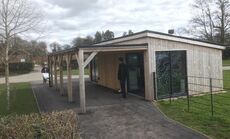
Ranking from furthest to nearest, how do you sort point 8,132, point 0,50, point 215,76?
point 215,76
point 0,50
point 8,132

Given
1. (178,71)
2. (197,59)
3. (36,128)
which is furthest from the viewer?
(197,59)

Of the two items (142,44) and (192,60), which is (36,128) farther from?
(192,60)

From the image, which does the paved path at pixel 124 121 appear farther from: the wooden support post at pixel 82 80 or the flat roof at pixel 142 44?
the flat roof at pixel 142 44

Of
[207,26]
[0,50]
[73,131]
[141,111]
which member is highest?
[207,26]

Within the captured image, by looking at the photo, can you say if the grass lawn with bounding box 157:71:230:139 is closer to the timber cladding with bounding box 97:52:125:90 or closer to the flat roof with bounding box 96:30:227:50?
the flat roof with bounding box 96:30:227:50

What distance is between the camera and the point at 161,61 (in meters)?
13.0

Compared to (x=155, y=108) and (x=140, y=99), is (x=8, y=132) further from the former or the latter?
(x=140, y=99)

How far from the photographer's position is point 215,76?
14602mm

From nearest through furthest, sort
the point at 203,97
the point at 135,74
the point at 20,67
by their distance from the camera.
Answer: the point at 203,97 → the point at 135,74 → the point at 20,67

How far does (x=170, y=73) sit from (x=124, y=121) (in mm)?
4634

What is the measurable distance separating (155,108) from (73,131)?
22.9 ft

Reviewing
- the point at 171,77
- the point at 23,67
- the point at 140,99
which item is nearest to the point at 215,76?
the point at 171,77

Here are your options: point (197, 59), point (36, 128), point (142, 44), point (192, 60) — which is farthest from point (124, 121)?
point (197, 59)

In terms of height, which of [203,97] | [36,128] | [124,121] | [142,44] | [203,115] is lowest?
[124,121]
